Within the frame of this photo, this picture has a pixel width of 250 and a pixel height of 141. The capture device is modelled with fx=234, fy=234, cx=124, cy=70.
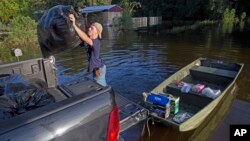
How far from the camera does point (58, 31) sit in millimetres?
2906

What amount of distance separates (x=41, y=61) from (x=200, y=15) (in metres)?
34.7

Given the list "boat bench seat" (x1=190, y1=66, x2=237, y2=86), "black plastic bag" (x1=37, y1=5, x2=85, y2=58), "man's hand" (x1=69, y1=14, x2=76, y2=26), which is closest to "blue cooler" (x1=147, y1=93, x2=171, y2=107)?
"black plastic bag" (x1=37, y1=5, x2=85, y2=58)

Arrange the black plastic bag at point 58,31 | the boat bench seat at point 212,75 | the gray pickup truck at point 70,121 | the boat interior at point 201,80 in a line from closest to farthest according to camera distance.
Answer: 1. the gray pickup truck at point 70,121
2. the black plastic bag at point 58,31
3. the boat interior at point 201,80
4. the boat bench seat at point 212,75

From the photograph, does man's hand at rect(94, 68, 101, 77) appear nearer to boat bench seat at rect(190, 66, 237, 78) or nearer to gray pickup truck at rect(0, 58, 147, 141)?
gray pickup truck at rect(0, 58, 147, 141)

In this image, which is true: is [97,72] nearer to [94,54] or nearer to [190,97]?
[94,54]

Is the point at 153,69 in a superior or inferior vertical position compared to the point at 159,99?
inferior

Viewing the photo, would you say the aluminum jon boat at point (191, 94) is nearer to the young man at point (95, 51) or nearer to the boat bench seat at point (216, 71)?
the boat bench seat at point (216, 71)

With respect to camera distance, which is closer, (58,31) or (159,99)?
(58,31)

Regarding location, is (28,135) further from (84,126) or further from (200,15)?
(200,15)

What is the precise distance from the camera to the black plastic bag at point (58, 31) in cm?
288

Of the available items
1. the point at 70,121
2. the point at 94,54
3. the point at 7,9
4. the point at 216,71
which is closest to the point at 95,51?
the point at 94,54

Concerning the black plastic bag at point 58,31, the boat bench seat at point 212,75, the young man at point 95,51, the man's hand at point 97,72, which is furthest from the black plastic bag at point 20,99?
the boat bench seat at point 212,75

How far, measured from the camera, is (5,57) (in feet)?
41.0

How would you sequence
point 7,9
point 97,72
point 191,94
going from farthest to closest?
point 7,9, point 191,94, point 97,72
